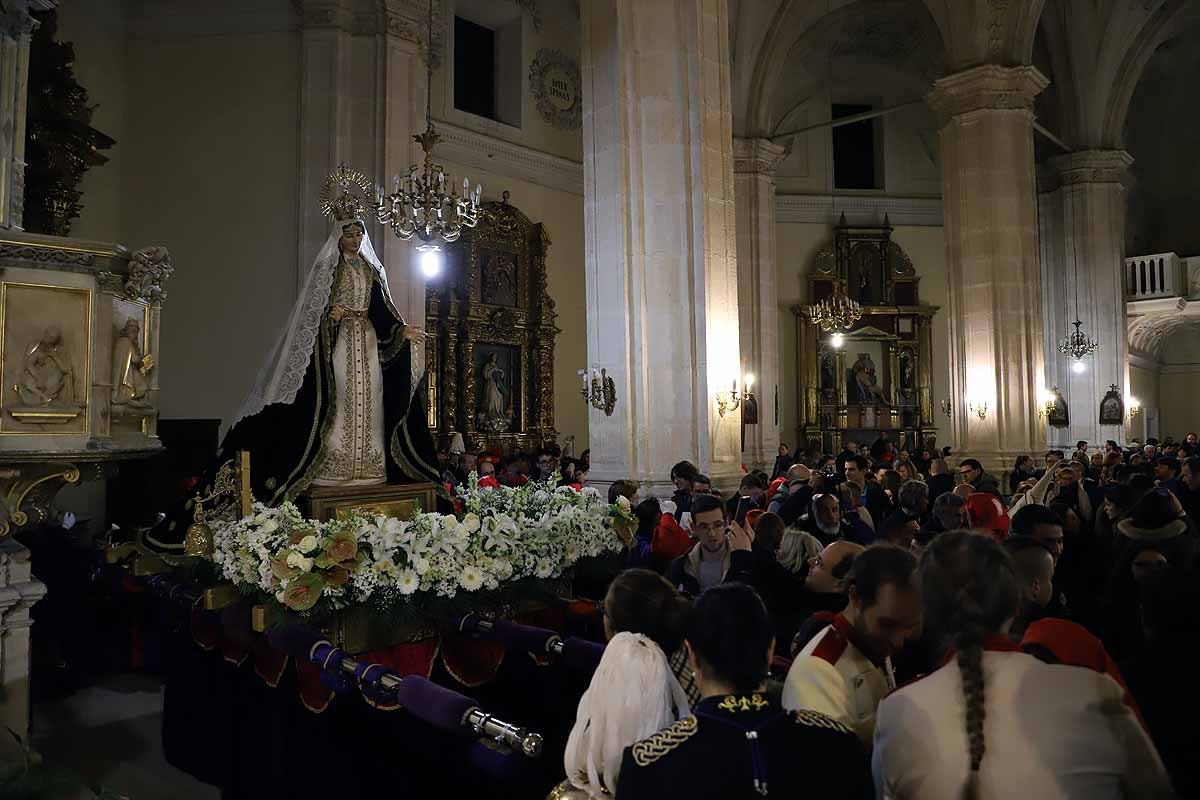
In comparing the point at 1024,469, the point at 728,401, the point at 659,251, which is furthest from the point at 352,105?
the point at 1024,469

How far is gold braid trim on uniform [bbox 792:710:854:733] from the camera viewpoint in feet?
6.57

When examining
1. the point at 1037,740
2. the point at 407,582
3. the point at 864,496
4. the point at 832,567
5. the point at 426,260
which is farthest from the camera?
the point at 426,260

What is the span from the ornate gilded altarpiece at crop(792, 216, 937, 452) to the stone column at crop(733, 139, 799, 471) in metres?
4.31

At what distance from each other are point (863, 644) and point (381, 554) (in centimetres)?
280

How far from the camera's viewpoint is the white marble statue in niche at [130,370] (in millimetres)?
4426

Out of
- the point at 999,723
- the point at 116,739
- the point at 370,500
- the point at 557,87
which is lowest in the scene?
the point at 116,739

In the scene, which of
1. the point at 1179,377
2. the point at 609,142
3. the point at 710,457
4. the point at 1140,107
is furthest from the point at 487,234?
the point at 1179,377

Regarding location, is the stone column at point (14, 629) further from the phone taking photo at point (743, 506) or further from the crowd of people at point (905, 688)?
the phone taking photo at point (743, 506)

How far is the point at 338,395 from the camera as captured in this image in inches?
239

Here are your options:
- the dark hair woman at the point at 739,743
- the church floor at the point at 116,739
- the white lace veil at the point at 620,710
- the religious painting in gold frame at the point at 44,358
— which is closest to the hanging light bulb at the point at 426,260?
the church floor at the point at 116,739

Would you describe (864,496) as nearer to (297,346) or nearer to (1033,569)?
(1033,569)

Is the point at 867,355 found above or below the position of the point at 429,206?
below

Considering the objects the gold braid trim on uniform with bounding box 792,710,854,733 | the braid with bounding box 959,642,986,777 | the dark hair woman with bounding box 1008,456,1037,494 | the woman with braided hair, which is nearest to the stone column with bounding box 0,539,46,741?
the gold braid trim on uniform with bounding box 792,710,854,733

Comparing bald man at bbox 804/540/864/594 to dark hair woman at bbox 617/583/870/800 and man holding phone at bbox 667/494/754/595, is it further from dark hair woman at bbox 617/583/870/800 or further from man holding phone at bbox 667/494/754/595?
dark hair woman at bbox 617/583/870/800
